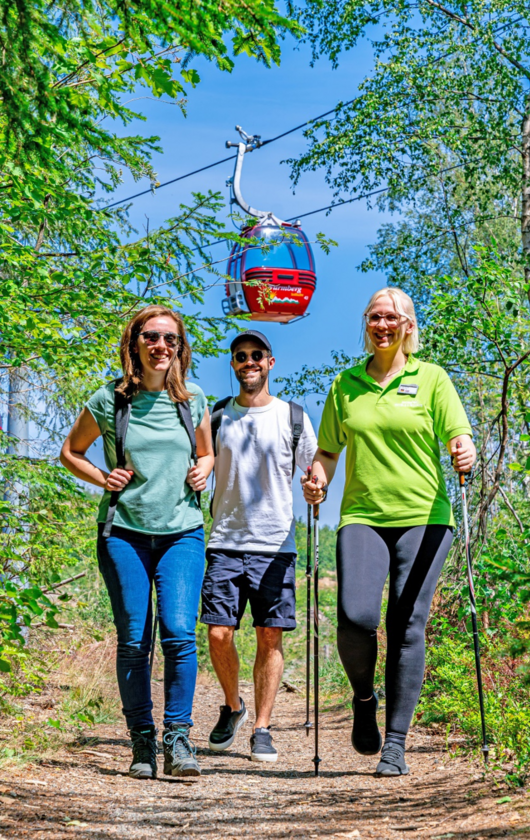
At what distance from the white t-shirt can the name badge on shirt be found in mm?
1011

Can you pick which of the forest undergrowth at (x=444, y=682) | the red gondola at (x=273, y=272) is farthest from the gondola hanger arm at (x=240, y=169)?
Answer: the forest undergrowth at (x=444, y=682)

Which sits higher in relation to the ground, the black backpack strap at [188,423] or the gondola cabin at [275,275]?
the gondola cabin at [275,275]

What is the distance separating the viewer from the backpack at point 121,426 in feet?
14.0

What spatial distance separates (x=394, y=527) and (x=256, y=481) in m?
1.13

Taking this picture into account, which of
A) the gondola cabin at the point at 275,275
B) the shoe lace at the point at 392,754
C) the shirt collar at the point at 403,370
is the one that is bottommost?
the shoe lace at the point at 392,754

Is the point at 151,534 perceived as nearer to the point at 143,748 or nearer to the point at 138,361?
the point at 138,361

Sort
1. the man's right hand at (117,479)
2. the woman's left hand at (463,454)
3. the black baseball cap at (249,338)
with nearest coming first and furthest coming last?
the woman's left hand at (463,454) < the man's right hand at (117,479) < the black baseball cap at (249,338)

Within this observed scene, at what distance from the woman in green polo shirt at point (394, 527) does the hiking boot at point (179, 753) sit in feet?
2.56

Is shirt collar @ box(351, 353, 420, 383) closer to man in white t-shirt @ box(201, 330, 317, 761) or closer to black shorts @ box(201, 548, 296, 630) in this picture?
man in white t-shirt @ box(201, 330, 317, 761)

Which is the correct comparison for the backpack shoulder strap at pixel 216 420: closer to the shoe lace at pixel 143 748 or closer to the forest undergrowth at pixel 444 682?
the forest undergrowth at pixel 444 682

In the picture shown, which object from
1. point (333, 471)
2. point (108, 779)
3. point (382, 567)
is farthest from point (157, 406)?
point (108, 779)

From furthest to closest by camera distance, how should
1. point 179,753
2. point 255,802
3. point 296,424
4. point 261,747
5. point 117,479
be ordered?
point 296,424 → point 261,747 → point 117,479 → point 179,753 → point 255,802

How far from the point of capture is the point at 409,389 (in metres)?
4.25

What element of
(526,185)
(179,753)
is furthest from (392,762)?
(526,185)
